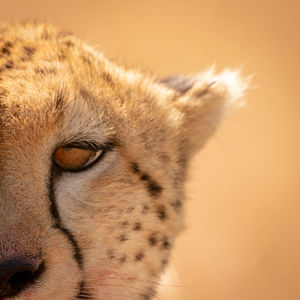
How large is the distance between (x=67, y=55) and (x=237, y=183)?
56.4 inches

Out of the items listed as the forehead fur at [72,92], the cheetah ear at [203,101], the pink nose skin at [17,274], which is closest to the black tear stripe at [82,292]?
the pink nose skin at [17,274]

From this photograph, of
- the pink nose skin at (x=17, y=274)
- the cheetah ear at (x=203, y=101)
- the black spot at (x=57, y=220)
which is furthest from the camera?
the cheetah ear at (x=203, y=101)

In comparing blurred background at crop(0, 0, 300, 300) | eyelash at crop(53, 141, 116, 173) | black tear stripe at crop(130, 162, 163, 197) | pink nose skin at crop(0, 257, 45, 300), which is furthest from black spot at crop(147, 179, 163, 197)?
blurred background at crop(0, 0, 300, 300)

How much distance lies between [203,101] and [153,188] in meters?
0.28

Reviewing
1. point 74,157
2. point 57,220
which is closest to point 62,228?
point 57,220

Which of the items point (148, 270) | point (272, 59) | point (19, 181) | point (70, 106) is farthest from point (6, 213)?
point (272, 59)

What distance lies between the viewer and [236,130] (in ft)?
7.73

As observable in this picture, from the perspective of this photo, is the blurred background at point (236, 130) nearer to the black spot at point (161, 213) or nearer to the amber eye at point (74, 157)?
the black spot at point (161, 213)

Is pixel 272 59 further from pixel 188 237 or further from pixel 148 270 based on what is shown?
pixel 148 270

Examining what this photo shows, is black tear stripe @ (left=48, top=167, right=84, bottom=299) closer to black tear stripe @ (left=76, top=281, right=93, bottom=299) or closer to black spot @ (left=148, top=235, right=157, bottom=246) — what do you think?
black tear stripe @ (left=76, top=281, right=93, bottom=299)

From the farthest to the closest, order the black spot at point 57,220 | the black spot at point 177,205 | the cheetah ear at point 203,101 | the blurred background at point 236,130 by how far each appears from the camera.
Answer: the blurred background at point 236,130, the cheetah ear at point 203,101, the black spot at point 177,205, the black spot at point 57,220

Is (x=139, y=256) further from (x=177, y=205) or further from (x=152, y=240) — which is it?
(x=177, y=205)

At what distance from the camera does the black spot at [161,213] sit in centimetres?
95

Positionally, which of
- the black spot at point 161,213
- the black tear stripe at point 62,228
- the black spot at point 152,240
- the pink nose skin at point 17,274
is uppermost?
the black spot at point 161,213
